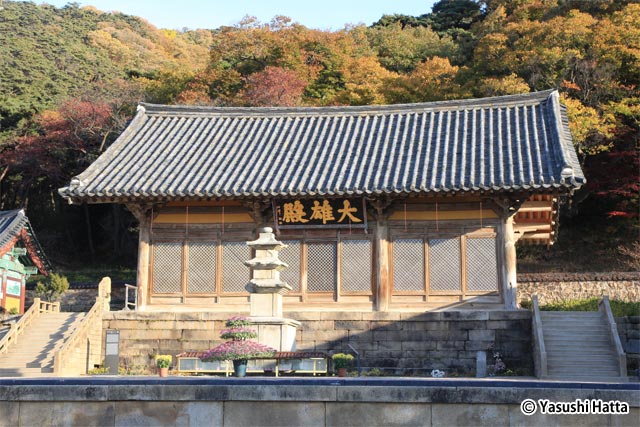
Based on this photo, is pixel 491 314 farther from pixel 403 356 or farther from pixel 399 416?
pixel 399 416

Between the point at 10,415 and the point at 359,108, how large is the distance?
19.6 m

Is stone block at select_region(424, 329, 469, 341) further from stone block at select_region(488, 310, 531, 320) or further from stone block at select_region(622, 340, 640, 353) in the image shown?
stone block at select_region(622, 340, 640, 353)

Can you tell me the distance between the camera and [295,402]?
10945 mm

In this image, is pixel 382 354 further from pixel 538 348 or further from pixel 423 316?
pixel 538 348

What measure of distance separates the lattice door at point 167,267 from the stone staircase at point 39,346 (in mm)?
2726

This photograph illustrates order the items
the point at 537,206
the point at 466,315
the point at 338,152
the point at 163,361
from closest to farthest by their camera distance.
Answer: the point at 163,361 → the point at 466,315 → the point at 537,206 → the point at 338,152

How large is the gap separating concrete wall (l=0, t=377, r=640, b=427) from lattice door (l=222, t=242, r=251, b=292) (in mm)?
12894

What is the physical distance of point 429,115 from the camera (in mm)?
28219

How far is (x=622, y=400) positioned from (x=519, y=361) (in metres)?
12.2

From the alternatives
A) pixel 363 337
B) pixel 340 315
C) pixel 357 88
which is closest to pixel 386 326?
pixel 363 337

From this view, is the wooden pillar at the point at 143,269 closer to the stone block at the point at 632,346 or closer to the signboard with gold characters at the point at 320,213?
the signboard with gold characters at the point at 320,213

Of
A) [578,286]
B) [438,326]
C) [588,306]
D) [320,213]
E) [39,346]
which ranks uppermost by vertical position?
[320,213]

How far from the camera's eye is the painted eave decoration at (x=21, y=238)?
1297 inches

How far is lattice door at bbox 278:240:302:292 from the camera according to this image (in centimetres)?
2428
